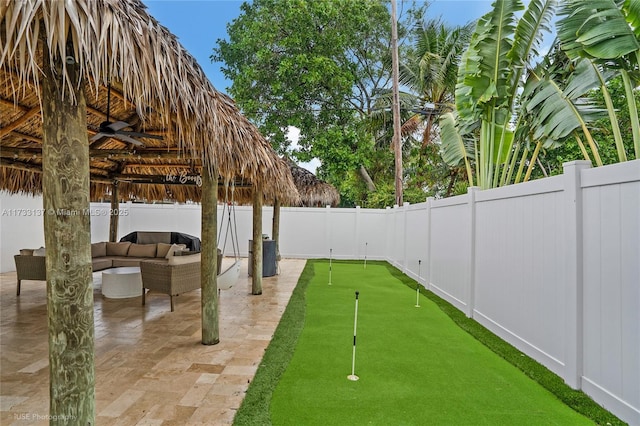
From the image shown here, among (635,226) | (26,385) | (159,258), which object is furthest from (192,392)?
(159,258)

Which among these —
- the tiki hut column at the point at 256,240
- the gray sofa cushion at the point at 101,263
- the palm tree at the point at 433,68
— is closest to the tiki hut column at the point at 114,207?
the gray sofa cushion at the point at 101,263

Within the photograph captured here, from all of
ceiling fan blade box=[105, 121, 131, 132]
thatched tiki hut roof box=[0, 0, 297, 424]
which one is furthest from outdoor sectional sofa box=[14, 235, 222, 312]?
thatched tiki hut roof box=[0, 0, 297, 424]

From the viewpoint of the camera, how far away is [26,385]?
3.33 meters

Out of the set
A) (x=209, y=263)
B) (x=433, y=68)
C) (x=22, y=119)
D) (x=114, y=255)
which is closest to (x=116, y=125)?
(x=22, y=119)

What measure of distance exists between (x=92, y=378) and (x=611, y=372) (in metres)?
3.83

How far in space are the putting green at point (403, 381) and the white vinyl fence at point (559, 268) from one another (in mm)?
431

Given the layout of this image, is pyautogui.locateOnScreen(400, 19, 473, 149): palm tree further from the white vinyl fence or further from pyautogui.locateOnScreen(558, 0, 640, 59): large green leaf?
pyautogui.locateOnScreen(558, 0, 640, 59): large green leaf

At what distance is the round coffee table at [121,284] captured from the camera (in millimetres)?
6266

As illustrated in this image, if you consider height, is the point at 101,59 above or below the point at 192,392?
above

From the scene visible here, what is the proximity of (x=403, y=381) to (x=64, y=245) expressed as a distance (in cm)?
311

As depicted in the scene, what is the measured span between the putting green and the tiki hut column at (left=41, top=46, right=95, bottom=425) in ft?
4.73

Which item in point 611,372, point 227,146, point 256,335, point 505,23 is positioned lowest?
point 256,335

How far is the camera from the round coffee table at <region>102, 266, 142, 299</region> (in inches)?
247

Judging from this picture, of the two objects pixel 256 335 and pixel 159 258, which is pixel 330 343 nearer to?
pixel 256 335
